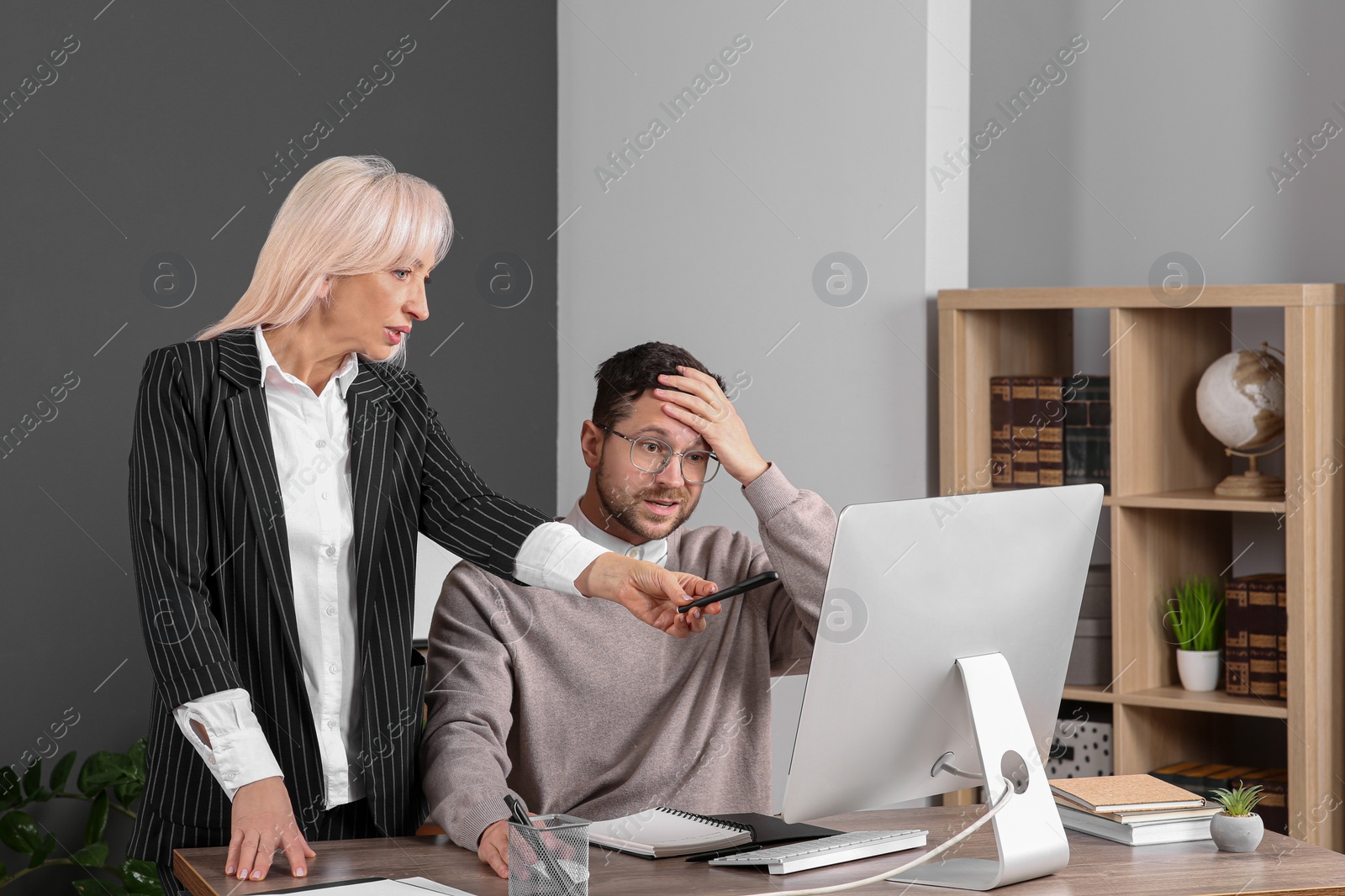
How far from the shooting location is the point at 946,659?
1594 mm

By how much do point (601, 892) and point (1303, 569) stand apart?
6.34 feet

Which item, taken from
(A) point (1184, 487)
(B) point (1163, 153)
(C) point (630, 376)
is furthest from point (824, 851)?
(B) point (1163, 153)

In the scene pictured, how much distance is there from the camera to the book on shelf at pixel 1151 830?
1.74 metres

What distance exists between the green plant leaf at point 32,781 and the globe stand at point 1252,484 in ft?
8.27

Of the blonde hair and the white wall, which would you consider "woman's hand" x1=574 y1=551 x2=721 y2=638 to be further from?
the white wall

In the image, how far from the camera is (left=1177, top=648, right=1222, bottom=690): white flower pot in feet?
9.94

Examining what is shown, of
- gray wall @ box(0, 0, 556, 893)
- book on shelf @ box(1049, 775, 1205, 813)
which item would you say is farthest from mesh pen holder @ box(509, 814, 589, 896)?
gray wall @ box(0, 0, 556, 893)

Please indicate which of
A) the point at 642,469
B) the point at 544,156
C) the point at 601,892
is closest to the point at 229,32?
the point at 544,156

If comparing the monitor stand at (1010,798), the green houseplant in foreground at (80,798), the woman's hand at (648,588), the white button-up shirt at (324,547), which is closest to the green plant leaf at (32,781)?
the green houseplant in foreground at (80,798)

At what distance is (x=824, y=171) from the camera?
3.40 meters

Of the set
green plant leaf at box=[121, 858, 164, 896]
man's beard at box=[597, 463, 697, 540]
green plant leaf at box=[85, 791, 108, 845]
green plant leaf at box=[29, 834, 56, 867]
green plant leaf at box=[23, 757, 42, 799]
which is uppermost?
man's beard at box=[597, 463, 697, 540]

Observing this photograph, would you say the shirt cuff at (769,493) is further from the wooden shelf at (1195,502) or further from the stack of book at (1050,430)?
the stack of book at (1050,430)

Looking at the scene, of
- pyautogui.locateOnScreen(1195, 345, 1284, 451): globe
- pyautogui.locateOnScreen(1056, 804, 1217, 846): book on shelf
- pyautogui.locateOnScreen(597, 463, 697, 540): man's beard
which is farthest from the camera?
pyautogui.locateOnScreen(1195, 345, 1284, 451): globe

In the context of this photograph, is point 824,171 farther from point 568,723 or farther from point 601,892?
point 601,892
